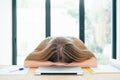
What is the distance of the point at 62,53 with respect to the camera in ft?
4.74

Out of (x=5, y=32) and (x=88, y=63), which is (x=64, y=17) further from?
(x=88, y=63)

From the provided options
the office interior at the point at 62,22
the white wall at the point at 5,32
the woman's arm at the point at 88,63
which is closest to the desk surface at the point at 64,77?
the woman's arm at the point at 88,63

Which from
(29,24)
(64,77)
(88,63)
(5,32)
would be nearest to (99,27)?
(29,24)

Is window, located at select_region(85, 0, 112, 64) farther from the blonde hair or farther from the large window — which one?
the blonde hair

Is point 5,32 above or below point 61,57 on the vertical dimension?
above

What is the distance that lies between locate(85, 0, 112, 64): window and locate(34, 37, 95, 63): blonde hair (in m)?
2.62

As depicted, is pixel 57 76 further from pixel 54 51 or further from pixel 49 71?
pixel 54 51

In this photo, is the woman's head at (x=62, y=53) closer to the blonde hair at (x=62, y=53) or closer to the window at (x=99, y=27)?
the blonde hair at (x=62, y=53)

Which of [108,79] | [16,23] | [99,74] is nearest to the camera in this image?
[108,79]

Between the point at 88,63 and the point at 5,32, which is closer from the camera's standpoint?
the point at 88,63

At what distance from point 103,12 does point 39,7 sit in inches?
55.3

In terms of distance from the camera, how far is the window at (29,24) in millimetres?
4012

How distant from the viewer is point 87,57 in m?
1.50

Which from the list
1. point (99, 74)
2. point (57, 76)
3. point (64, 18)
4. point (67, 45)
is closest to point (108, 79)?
point (99, 74)
